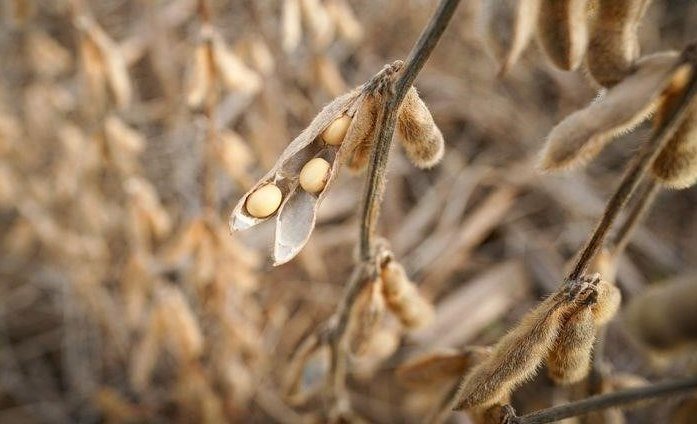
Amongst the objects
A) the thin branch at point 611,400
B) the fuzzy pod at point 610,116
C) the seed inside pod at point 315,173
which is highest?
the seed inside pod at point 315,173

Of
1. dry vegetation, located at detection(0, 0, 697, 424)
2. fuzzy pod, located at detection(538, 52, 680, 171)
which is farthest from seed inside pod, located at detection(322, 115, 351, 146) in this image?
fuzzy pod, located at detection(538, 52, 680, 171)

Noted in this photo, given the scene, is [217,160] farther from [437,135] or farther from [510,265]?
[510,265]

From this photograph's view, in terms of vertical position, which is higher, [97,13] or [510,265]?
[97,13]

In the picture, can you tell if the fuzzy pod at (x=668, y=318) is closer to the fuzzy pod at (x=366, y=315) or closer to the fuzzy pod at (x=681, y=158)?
the fuzzy pod at (x=681, y=158)

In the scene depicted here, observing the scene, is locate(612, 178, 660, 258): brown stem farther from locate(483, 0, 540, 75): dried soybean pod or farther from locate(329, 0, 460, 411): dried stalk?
locate(329, 0, 460, 411): dried stalk

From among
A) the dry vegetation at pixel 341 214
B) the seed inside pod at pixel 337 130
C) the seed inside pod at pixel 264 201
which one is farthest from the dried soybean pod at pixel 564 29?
the seed inside pod at pixel 264 201

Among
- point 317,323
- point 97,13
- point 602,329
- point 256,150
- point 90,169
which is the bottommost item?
point 602,329

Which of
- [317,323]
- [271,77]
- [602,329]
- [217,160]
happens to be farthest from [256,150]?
[602,329]
